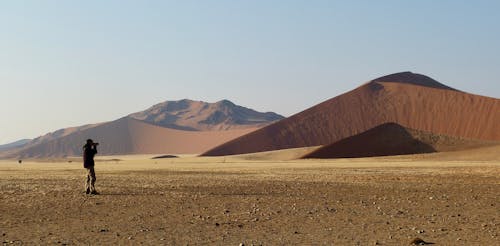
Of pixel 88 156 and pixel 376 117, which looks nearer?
pixel 88 156

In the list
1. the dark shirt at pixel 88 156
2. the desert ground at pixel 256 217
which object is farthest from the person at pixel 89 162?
the desert ground at pixel 256 217

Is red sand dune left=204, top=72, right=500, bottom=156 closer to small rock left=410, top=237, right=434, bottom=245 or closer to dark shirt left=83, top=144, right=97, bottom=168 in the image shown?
dark shirt left=83, top=144, right=97, bottom=168

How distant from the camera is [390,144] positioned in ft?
276

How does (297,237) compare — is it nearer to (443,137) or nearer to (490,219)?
(490,219)

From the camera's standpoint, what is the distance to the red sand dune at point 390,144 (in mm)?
82188

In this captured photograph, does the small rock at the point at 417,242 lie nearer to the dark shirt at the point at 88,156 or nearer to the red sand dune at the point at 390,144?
the dark shirt at the point at 88,156

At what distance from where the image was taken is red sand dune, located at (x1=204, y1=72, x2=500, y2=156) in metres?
117

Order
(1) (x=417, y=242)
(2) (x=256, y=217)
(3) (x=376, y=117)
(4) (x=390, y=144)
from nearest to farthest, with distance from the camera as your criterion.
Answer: (1) (x=417, y=242)
(2) (x=256, y=217)
(4) (x=390, y=144)
(3) (x=376, y=117)

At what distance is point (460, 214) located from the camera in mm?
13305

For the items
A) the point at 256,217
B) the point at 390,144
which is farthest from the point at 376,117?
the point at 256,217

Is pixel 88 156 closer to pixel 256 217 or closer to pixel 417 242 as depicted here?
pixel 256 217

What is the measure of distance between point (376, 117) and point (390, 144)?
4563 cm

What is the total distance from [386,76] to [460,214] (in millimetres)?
147221

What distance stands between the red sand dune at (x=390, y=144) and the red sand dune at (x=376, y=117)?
28.9 m
